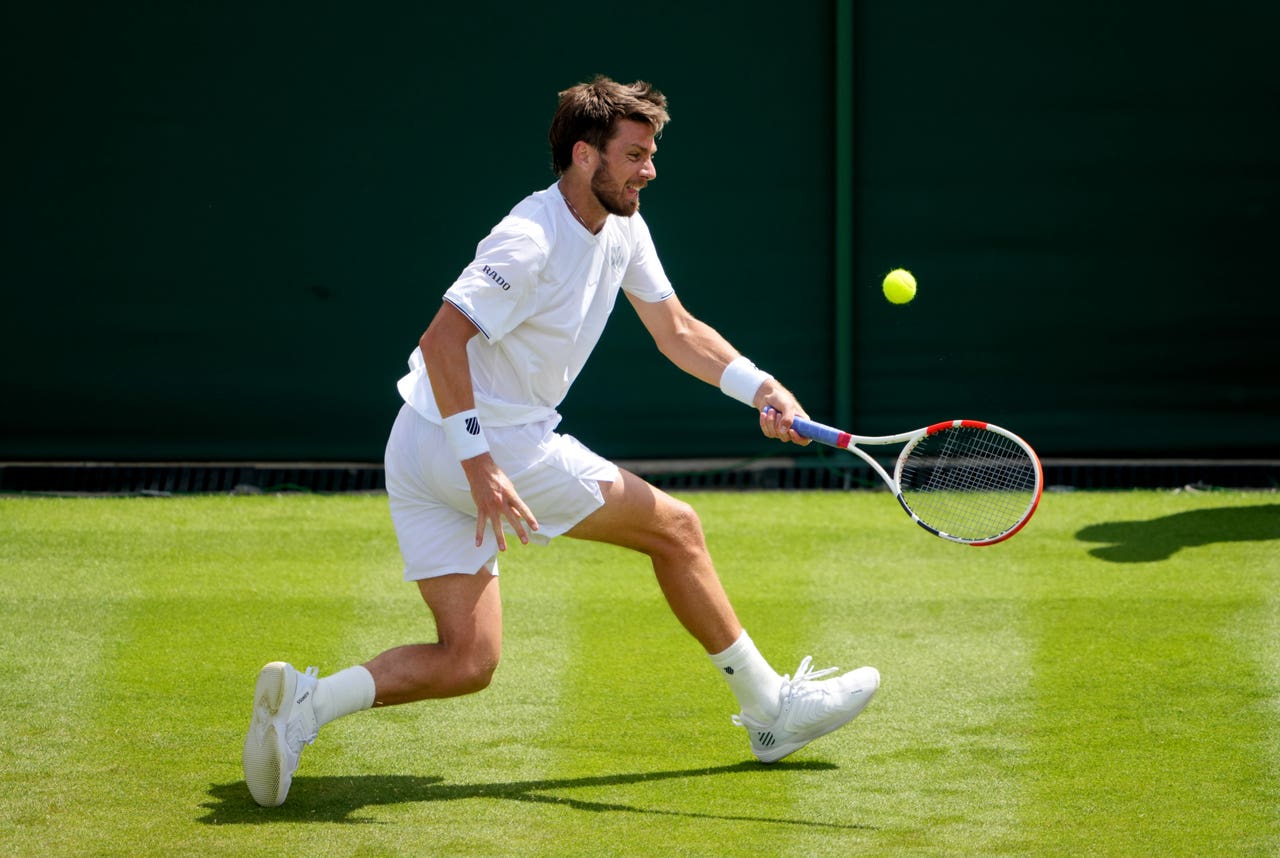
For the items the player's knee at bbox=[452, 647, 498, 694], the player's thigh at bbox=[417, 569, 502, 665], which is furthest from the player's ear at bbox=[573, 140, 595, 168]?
the player's knee at bbox=[452, 647, 498, 694]

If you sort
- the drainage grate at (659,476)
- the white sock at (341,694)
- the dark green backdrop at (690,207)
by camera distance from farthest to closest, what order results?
the drainage grate at (659,476)
the dark green backdrop at (690,207)
the white sock at (341,694)

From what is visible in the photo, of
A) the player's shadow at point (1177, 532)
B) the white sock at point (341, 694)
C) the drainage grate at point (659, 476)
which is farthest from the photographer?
the drainage grate at point (659, 476)

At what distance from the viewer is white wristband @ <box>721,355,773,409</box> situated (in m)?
3.90

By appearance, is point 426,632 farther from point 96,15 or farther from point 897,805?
point 96,15

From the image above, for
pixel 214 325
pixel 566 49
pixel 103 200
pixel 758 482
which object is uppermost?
pixel 566 49

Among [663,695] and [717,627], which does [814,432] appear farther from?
[663,695]

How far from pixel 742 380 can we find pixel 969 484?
287cm

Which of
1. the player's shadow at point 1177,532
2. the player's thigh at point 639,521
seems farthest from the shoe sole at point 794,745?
the player's shadow at point 1177,532

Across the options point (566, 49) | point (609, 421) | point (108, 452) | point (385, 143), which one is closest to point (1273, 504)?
point (609, 421)

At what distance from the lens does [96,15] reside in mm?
7176

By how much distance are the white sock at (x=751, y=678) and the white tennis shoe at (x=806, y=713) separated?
2 centimetres

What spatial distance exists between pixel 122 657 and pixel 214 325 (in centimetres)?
286

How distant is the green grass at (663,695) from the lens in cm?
339

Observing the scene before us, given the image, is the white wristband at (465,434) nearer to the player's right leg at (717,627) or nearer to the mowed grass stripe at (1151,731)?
the player's right leg at (717,627)
